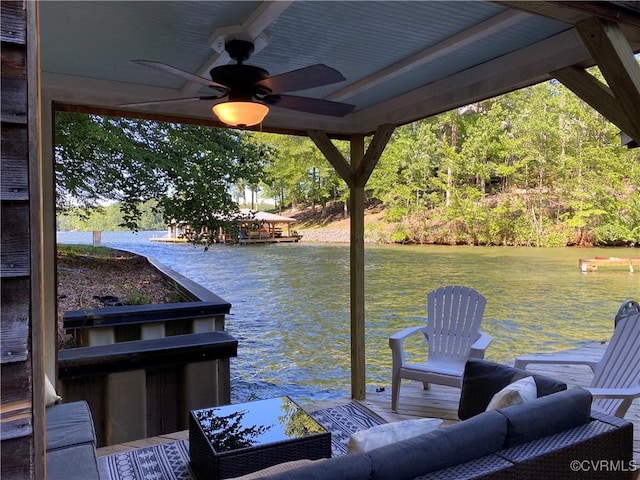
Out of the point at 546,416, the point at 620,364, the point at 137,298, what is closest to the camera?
the point at 546,416

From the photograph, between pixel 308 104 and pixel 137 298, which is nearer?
pixel 308 104

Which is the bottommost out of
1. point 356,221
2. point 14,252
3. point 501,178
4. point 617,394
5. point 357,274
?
point 617,394

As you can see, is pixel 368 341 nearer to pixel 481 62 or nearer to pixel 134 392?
pixel 134 392

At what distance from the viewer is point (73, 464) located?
1992 mm

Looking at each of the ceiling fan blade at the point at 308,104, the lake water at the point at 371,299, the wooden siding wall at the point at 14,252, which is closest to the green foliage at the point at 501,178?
the lake water at the point at 371,299

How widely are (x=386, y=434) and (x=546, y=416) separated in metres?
0.58

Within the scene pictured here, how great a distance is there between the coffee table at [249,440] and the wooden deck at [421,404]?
2.40ft

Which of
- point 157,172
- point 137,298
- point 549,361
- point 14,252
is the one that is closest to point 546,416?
point 549,361

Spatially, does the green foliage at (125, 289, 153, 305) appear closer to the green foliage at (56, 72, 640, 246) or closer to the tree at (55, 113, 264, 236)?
the tree at (55, 113, 264, 236)

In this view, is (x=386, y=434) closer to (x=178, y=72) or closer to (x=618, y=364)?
(x=178, y=72)

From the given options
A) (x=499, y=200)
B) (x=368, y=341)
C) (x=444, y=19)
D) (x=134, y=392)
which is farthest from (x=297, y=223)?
(x=444, y=19)

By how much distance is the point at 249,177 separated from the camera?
6688 mm

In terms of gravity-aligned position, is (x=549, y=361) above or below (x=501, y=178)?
below

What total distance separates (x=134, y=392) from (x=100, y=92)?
7.00 ft
